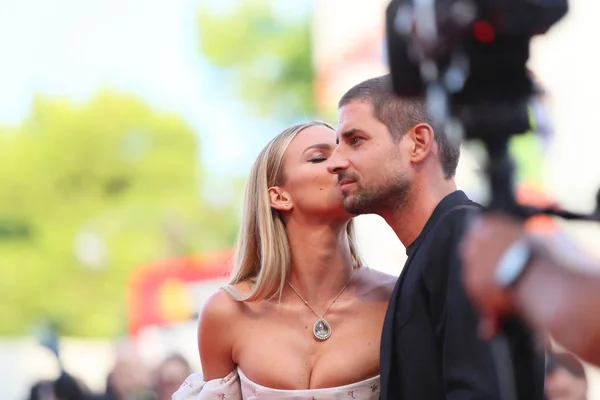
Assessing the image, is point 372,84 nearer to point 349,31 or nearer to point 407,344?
point 407,344

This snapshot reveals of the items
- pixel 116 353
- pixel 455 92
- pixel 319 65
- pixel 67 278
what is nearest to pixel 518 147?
pixel 455 92

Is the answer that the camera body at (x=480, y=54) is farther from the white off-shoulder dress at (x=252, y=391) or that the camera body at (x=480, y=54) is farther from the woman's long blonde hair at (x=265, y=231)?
the woman's long blonde hair at (x=265, y=231)

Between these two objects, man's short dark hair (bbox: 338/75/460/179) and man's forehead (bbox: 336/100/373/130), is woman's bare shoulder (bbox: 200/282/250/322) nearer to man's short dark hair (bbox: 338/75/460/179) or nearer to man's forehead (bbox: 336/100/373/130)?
man's forehead (bbox: 336/100/373/130)

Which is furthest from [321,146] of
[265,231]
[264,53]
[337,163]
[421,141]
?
[264,53]

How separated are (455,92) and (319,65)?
529 inches

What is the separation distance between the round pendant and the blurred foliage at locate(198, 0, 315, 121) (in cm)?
1600

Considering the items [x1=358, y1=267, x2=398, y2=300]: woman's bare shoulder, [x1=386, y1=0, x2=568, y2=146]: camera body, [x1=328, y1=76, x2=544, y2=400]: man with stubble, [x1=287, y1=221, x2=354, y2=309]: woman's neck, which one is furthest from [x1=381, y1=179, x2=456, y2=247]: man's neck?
[x1=386, y1=0, x2=568, y2=146]: camera body

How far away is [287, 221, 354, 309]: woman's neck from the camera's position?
11.2ft

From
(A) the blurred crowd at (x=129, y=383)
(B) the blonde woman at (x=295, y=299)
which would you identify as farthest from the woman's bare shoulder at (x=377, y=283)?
(A) the blurred crowd at (x=129, y=383)

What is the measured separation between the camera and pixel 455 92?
1658 millimetres

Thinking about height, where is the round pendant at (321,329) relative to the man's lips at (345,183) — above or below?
below

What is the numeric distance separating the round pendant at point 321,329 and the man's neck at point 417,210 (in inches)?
19.9

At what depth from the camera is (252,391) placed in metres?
3.22

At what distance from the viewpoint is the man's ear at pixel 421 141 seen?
2.95 meters
